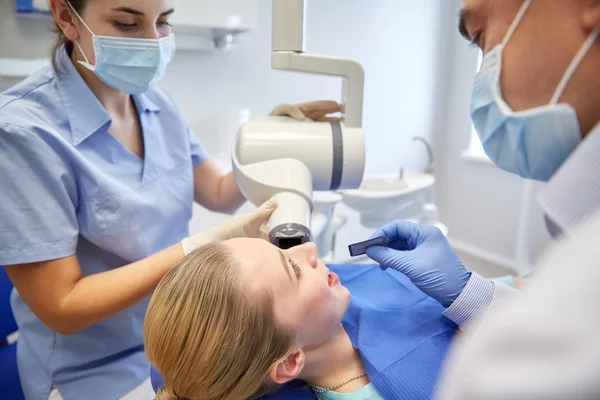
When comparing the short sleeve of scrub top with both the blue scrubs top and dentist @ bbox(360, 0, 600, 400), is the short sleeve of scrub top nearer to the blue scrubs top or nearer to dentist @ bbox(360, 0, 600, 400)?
the blue scrubs top

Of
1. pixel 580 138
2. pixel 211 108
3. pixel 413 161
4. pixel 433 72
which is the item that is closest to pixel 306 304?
pixel 580 138

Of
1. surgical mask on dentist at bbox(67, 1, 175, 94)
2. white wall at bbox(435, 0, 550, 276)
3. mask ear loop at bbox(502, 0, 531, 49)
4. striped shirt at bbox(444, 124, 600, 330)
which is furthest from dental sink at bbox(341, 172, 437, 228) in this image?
striped shirt at bbox(444, 124, 600, 330)

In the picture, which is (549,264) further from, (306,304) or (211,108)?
(211,108)

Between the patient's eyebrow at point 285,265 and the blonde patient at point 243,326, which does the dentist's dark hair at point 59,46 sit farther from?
the patient's eyebrow at point 285,265

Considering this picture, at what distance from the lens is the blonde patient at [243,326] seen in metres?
0.79

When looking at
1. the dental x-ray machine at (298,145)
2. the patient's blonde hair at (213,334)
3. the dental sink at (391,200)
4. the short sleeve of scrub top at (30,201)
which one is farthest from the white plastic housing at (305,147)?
the dental sink at (391,200)

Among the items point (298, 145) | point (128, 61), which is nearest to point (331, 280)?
point (298, 145)

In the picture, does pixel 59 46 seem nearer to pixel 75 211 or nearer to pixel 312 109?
pixel 75 211

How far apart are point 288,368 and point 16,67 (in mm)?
1696

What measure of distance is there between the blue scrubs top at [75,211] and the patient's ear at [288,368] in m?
0.47

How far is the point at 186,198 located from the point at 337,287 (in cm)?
57

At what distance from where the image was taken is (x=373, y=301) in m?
1.14

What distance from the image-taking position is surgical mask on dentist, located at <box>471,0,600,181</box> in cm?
59

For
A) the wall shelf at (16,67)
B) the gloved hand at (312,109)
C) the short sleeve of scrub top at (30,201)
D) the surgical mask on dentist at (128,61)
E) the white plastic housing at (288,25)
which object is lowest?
the short sleeve of scrub top at (30,201)
